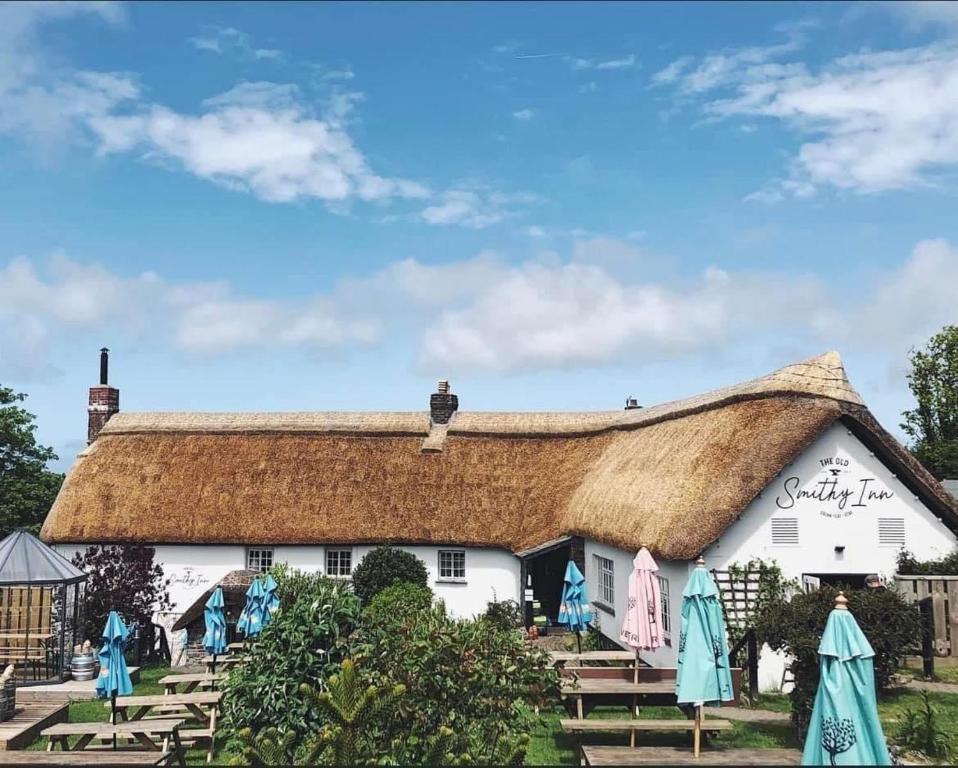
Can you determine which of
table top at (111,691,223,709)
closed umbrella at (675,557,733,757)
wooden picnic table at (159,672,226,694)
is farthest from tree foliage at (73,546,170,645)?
closed umbrella at (675,557,733,757)

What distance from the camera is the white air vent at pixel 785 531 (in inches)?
622

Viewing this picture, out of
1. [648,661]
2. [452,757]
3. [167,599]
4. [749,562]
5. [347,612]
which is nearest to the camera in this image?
[452,757]

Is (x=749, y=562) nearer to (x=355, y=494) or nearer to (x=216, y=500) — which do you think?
(x=355, y=494)

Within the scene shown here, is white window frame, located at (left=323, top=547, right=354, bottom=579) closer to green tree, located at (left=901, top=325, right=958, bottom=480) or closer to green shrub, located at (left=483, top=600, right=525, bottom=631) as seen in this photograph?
green shrub, located at (left=483, top=600, right=525, bottom=631)

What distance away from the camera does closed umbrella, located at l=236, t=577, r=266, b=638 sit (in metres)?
15.1

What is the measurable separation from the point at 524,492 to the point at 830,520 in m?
10.8

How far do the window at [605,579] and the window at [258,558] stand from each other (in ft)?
30.2

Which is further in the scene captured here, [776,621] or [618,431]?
[618,431]

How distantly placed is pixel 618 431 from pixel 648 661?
9.35m

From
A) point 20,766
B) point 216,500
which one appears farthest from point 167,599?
point 20,766

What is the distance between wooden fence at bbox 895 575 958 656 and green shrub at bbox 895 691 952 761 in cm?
434

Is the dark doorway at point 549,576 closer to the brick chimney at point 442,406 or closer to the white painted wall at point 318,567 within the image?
the white painted wall at point 318,567

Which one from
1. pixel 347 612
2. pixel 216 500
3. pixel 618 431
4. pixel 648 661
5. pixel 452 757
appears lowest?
pixel 648 661

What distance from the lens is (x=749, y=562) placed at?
1562 cm
